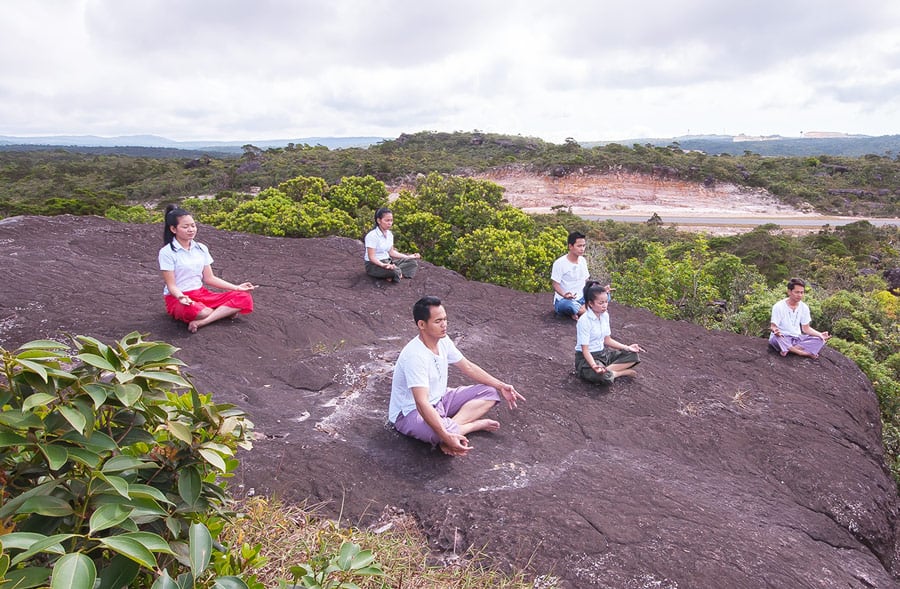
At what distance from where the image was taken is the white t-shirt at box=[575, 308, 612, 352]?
5.48 metres

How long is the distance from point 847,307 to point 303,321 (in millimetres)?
10599

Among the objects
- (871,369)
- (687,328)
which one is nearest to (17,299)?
(687,328)

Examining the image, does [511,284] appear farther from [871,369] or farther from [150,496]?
[150,496]

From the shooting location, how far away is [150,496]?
1.54 metres

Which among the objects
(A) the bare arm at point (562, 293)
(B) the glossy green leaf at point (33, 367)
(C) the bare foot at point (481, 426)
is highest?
(B) the glossy green leaf at point (33, 367)

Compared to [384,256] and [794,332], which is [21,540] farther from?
[794,332]

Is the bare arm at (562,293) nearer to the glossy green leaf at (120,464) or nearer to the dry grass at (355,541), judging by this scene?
the dry grass at (355,541)

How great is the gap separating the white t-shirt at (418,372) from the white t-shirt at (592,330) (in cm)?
164

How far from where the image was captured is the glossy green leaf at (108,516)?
1.36 metres

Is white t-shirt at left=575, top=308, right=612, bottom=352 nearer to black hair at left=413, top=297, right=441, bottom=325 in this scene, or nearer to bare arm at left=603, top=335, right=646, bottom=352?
bare arm at left=603, top=335, right=646, bottom=352

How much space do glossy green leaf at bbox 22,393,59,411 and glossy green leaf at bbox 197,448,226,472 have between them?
0.43 metres

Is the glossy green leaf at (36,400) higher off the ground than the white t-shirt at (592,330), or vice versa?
the glossy green leaf at (36,400)

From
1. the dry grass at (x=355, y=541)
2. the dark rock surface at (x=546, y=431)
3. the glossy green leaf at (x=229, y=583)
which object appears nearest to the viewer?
the glossy green leaf at (x=229, y=583)

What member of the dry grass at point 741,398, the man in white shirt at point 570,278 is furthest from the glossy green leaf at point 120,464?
the man in white shirt at point 570,278
